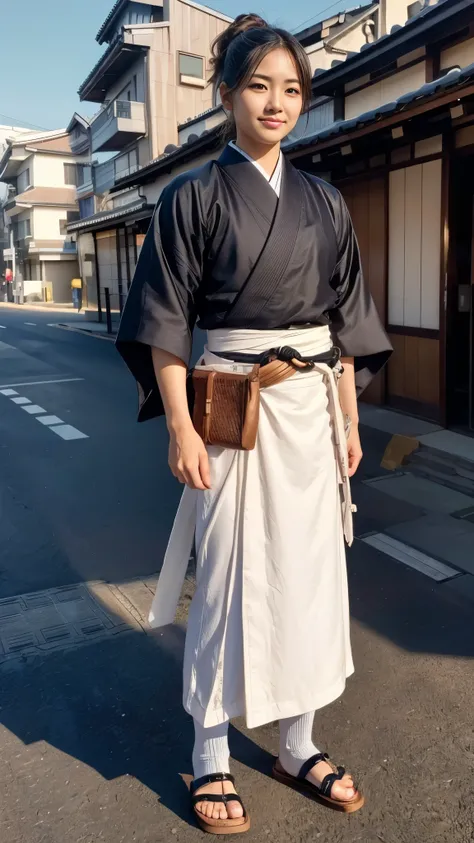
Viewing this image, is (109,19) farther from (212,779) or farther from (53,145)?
(212,779)

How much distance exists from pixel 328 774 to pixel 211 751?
38 cm

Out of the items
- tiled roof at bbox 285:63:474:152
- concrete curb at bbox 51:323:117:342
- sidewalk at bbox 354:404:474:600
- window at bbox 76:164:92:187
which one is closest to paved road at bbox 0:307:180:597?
sidewalk at bbox 354:404:474:600

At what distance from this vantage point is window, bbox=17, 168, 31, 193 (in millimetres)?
43562

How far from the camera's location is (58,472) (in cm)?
622

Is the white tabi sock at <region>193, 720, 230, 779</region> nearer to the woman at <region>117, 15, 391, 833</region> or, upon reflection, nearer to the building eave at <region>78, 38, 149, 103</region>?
the woman at <region>117, 15, 391, 833</region>

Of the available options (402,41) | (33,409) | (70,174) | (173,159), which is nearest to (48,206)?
(70,174)

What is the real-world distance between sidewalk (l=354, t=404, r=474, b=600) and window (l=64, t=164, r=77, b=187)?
40268 millimetres

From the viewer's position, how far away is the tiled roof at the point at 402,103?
507 centimetres

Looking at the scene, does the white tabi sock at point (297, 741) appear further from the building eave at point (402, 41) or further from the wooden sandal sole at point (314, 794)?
the building eave at point (402, 41)

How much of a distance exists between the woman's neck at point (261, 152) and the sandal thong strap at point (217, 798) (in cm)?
189

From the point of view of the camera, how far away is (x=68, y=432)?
7.74 m

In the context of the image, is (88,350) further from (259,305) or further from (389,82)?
(259,305)

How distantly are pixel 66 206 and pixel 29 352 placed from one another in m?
30.5

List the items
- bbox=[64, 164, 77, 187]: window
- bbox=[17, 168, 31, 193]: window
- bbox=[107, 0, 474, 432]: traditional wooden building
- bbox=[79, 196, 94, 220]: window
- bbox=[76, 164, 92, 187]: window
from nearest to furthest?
bbox=[107, 0, 474, 432]: traditional wooden building → bbox=[79, 196, 94, 220]: window → bbox=[76, 164, 92, 187]: window → bbox=[64, 164, 77, 187]: window → bbox=[17, 168, 31, 193]: window
